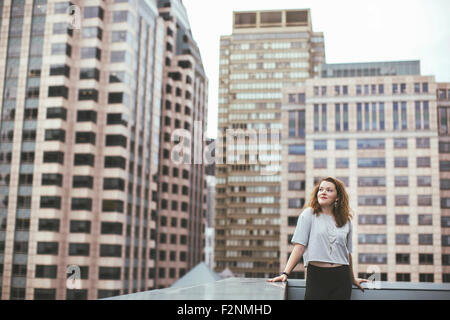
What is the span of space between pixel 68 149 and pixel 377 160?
1398 inches

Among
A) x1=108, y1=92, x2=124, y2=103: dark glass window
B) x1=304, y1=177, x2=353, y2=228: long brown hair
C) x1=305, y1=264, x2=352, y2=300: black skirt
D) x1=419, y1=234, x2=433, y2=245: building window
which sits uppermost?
x1=108, y1=92, x2=124, y2=103: dark glass window

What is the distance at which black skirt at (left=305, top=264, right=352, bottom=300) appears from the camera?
3.53m

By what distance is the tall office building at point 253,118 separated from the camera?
85.8 meters

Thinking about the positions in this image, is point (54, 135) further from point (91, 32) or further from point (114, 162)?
point (91, 32)

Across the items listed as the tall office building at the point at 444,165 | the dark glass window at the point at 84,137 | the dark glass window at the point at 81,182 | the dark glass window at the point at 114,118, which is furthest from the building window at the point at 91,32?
the tall office building at the point at 444,165

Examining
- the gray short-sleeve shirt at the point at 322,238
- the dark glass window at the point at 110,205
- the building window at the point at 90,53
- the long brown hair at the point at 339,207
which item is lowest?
the gray short-sleeve shirt at the point at 322,238

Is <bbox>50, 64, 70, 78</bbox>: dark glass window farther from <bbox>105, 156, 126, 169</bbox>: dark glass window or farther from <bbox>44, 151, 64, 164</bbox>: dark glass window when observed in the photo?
<bbox>105, 156, 126, 169</bbox>: dark glass window

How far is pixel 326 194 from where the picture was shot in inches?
143

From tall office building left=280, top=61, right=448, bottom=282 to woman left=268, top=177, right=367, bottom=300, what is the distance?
186 feet

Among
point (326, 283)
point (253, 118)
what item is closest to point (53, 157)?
point (326, 283)

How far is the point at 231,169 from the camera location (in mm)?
90062

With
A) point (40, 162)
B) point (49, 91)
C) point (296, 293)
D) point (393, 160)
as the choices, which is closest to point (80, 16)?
point (49, 91)

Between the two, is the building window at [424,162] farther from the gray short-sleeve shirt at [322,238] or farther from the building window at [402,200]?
the gray short-sleeve shirt at [322,238]

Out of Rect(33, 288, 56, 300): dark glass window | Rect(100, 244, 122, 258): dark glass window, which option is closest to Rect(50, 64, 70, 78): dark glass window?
Rect(100, 244, 122, 258): dark glass window
